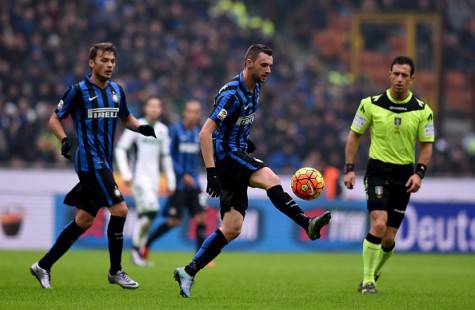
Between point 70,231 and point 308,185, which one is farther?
point 70,231

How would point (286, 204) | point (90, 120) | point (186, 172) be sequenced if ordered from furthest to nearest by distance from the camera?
1. point (186, 172)
2. point (90, 120)
3. point (286, 204)

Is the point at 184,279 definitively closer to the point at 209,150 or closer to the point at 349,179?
the point at 209,150

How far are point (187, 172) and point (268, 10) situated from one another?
48.3ft

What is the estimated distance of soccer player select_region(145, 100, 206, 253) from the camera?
15.1 meters

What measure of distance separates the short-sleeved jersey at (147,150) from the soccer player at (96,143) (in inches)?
211

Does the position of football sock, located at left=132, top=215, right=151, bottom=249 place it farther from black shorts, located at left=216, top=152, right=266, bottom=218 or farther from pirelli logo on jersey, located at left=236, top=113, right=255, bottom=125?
pirelli logo on jersey, located at left=236, top=113, right=255, bottom=125

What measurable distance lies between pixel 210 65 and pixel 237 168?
53.7 feet

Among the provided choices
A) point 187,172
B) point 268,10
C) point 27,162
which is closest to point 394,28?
point 268,10

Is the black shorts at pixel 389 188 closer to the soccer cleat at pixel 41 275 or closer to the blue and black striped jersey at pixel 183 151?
the soccer cleat at pixel 41 275

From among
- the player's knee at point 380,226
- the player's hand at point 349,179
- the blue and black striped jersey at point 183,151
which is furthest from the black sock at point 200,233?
the player's knee at point 380,226

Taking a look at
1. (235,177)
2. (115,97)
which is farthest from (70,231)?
(235,177)

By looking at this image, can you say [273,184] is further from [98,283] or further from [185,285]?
[98,283]

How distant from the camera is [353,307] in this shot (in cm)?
866

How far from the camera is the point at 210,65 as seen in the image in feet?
83.1
